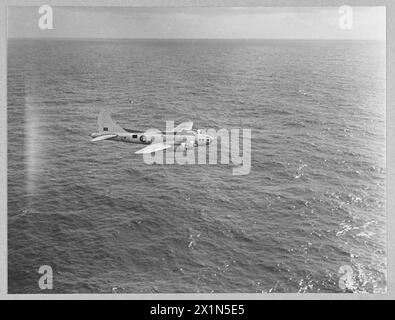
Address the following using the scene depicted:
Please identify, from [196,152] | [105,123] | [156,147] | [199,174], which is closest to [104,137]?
[105,123]

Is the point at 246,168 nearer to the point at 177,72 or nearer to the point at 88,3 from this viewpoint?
the point at 177,72

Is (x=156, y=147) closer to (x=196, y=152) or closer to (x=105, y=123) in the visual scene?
(x=196, y=152)

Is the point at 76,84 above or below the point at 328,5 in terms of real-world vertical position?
below

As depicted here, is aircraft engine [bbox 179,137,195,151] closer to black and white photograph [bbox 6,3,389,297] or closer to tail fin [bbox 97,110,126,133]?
black and white photograph [bbox 6,3,389,297]

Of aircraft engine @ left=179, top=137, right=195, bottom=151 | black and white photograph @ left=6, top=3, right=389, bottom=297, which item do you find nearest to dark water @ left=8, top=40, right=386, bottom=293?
black and white photograph @ left=6, top=3, right=389, bottom=297

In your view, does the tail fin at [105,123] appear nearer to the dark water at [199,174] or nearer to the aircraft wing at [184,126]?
the dark water at [199,174]

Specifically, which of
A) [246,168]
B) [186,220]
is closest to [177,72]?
[246,168]

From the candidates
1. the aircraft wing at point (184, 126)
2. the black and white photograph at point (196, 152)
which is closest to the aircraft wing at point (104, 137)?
the black and white photograph at point (196, 152)
